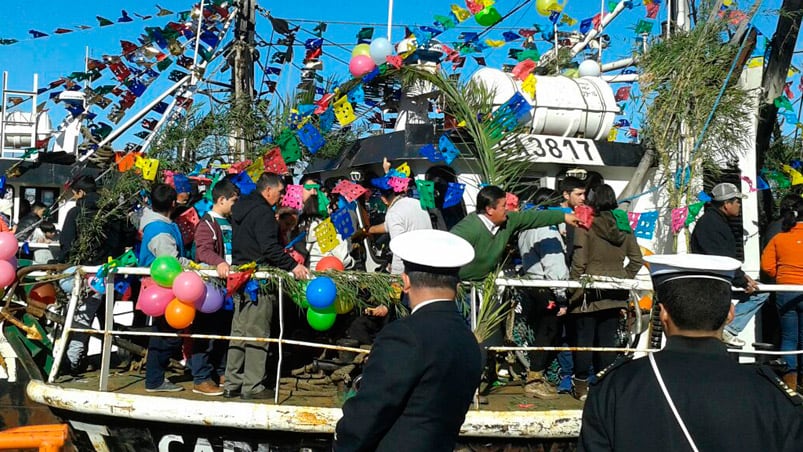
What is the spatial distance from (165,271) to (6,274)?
4.47 ft

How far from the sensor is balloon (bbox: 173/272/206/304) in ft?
16.7

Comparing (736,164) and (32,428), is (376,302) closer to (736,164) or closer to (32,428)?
(32,428)

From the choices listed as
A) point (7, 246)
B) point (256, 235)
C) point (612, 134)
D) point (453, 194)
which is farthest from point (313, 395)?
point (612, 134)

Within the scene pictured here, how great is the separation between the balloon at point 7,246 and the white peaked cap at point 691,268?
194 inches

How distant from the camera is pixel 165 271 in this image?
521cm

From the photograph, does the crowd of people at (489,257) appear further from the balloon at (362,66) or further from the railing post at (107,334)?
the balloon at (362,66)

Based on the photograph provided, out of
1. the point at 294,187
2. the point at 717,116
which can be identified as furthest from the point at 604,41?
the point at 294,187

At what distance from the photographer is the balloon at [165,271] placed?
521cm

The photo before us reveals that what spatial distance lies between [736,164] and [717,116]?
20.2 inches

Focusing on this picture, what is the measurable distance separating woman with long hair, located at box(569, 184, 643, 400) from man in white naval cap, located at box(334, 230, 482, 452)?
2.94 m

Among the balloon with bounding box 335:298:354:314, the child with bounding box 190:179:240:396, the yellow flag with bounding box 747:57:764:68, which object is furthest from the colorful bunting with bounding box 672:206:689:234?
the child with bounding box 190:179:240:396

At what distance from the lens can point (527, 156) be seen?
6336 millimetres

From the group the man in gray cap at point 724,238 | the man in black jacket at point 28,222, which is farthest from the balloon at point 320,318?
the man in black jacket at point 28,222

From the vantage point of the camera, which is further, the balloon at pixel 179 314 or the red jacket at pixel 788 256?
the red jacket at pixel 788 256
